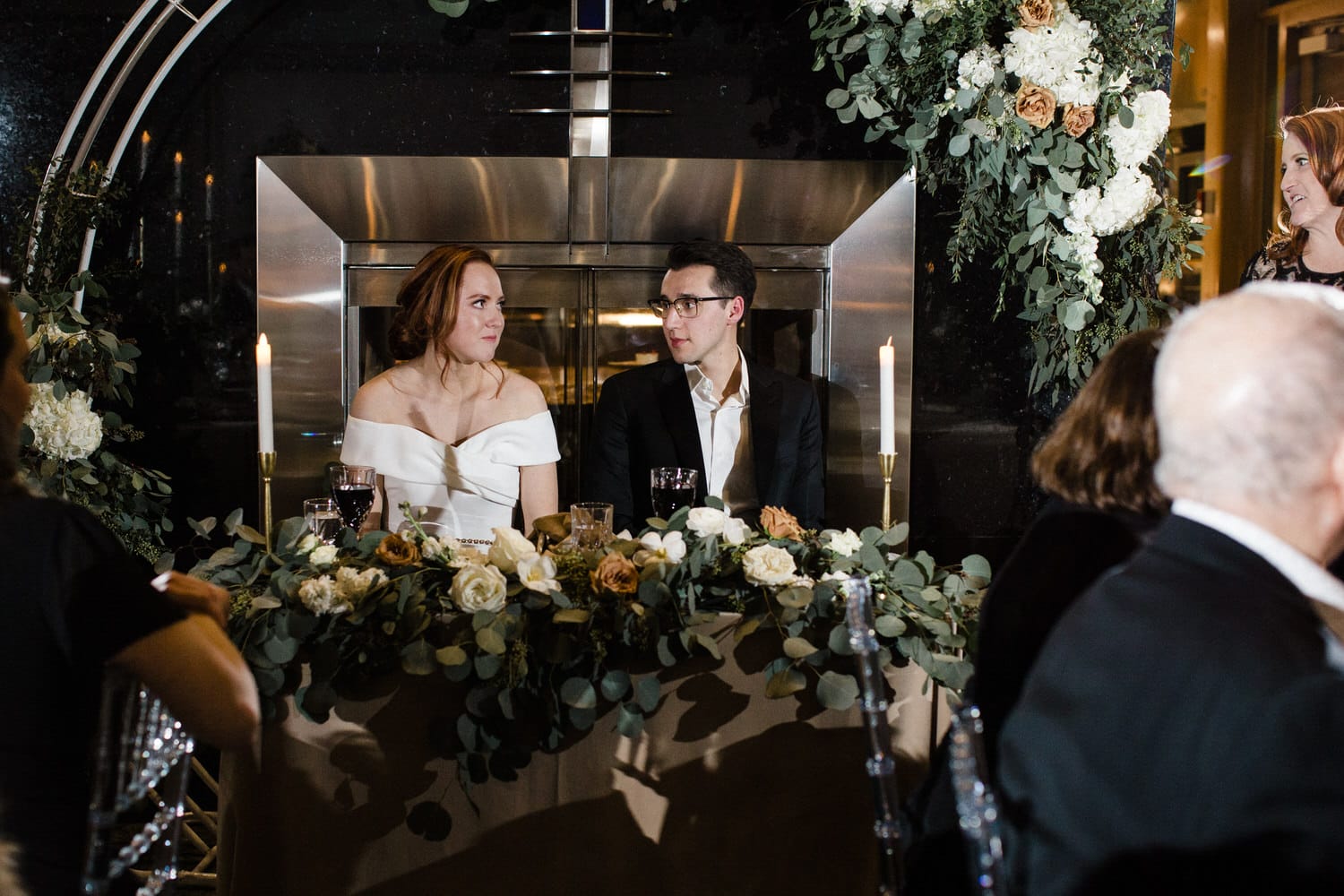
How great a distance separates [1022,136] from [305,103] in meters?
2.22

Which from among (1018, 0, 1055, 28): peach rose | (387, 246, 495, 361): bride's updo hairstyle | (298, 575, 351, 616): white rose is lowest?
(298, 575, 351, 616): white rose

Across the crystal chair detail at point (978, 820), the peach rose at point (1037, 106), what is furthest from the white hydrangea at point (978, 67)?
the crystal chair detail at point (978, 820)

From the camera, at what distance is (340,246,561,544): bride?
327cm

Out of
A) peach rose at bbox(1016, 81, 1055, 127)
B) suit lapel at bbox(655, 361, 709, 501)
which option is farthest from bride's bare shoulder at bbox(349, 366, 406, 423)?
peach rose at bbox(1016, 81, 1055, 127)

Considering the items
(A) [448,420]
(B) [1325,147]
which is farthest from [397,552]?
(B) [1325,147]

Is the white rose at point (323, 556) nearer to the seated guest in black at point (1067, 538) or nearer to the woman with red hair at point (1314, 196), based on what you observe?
the seated guest in black at point (1067, 538)

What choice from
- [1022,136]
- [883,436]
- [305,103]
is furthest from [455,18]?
[883,436]

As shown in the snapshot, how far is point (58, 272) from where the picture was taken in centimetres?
325

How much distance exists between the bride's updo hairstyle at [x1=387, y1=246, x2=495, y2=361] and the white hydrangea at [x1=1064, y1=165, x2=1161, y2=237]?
5.54ft

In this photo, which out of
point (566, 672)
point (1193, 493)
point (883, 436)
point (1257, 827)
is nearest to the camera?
point (1257, 827)

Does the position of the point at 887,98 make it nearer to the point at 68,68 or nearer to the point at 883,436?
the point at 883,436

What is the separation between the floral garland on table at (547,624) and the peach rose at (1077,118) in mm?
1613

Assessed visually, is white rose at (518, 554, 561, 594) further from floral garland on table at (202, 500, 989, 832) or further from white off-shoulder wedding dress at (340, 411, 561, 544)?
white off-shoulder wedding dress at (340, 411, 561, 544)

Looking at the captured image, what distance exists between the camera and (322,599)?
1941 millimetres
